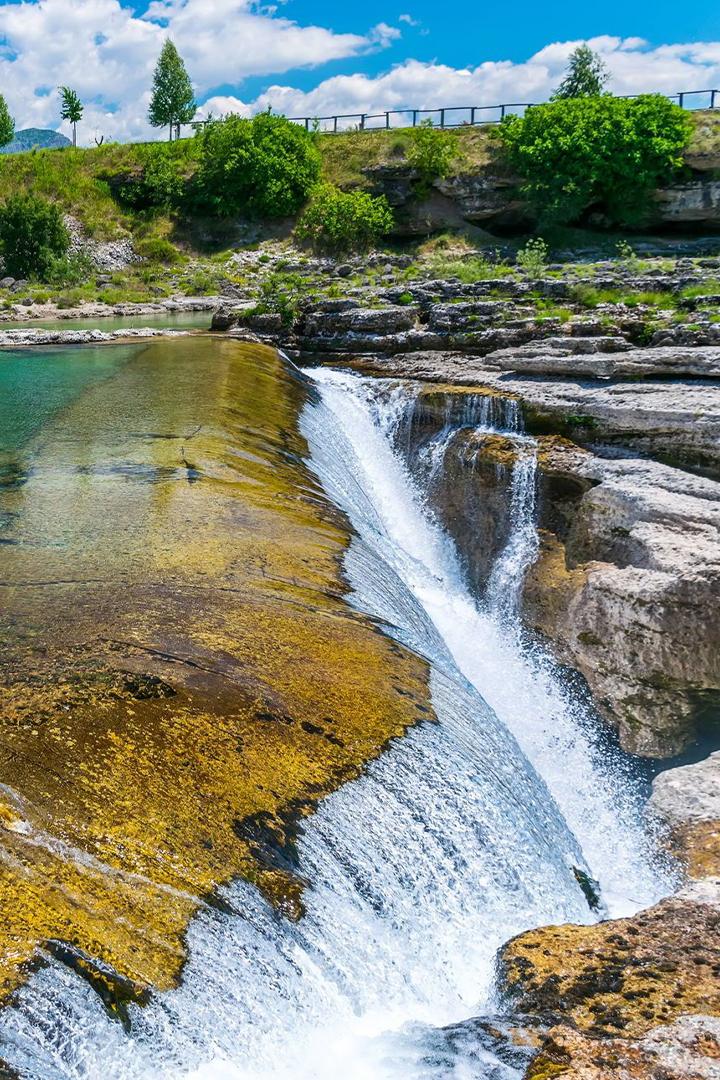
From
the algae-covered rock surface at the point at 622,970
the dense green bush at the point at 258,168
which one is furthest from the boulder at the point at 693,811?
the dense green bush at the point at 258,168

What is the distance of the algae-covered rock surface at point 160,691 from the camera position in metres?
4.09

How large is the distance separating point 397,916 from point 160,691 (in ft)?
6.84

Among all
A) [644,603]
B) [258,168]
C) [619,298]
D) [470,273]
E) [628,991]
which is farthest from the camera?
[258,168]

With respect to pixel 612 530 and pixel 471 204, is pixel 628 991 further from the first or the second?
pixel 471 204

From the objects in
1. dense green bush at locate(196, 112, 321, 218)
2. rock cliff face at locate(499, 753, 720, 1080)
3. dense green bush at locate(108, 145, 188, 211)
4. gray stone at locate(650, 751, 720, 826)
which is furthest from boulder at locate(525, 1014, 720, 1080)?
dense green bush at locate(108, 145, 188, 211)

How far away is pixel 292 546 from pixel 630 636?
4.25 metres

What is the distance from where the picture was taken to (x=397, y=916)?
16.5 ft

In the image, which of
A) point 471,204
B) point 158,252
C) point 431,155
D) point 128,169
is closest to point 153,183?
point 128,169

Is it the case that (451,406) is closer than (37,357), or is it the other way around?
(451,406)

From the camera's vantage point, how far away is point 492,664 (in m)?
10.4

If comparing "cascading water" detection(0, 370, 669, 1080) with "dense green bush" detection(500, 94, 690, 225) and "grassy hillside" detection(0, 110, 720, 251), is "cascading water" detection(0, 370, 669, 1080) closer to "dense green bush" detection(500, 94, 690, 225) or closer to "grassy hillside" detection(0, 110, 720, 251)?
"dense green bush" detection(500, 94, 690, 225)

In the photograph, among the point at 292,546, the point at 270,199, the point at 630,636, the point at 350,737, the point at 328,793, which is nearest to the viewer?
the point at 328,793

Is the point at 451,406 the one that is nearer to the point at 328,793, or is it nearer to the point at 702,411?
the point at 702,411

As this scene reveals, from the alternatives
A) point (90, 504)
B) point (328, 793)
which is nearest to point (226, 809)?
point (328, 793)
